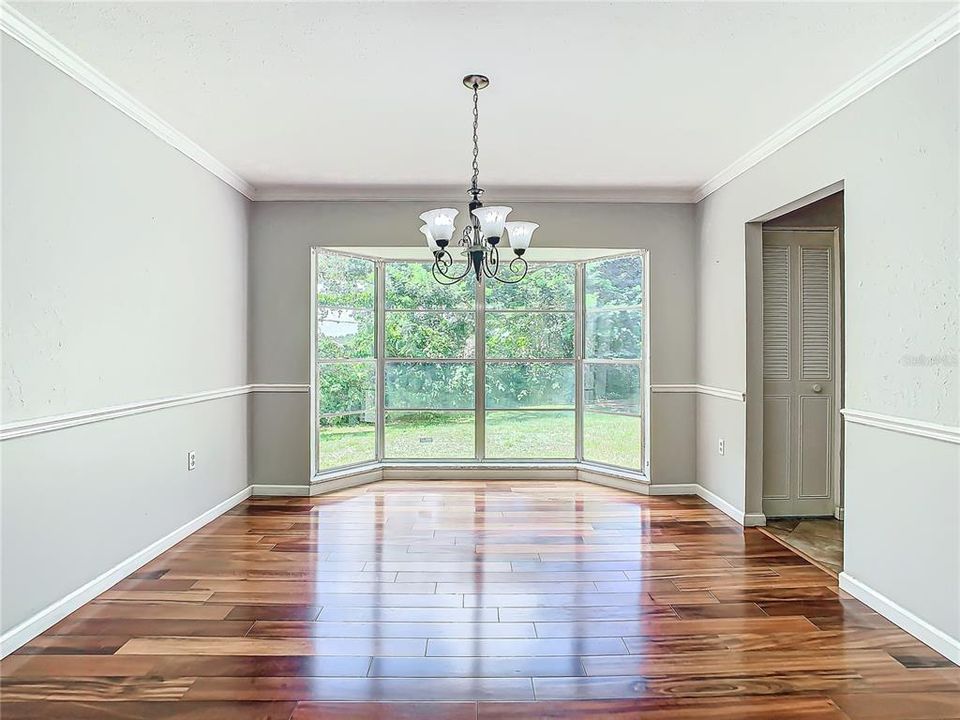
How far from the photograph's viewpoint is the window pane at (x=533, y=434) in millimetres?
5883

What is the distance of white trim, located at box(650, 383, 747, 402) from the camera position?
4.46 metres

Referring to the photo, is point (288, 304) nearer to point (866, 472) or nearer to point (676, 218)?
point (676, 218)

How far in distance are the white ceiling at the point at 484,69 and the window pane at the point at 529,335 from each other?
6.28 ft

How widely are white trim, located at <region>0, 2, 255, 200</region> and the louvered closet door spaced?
379cm

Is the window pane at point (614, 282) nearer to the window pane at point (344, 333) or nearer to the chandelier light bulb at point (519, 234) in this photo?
the window pane at point (344, 333)

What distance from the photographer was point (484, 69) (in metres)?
2.83

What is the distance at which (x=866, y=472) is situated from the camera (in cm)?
297

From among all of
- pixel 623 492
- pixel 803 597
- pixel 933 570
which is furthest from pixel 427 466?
pixel 933 570

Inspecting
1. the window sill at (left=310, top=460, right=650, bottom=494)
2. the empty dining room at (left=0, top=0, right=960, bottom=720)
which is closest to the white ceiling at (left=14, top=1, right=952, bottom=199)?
the empty dining room at (left=0, top=0, right=960, bottom=720)

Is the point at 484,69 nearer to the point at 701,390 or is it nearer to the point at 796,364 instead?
the point at 796,364

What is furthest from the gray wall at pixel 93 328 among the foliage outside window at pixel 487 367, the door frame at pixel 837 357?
the door frame at pixel 837 357

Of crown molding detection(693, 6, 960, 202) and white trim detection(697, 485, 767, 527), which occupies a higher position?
crown molding detection(693, 6, 960, 202)

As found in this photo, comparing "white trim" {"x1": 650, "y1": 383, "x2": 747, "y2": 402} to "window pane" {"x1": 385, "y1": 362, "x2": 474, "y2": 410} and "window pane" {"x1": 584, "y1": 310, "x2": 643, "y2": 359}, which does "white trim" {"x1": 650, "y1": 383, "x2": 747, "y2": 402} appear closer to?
"window pane" {"x1": 584, "y1": 310, "x2": 643, "y2": 359}

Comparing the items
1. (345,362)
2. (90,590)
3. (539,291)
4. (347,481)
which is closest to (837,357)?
(539,291)
